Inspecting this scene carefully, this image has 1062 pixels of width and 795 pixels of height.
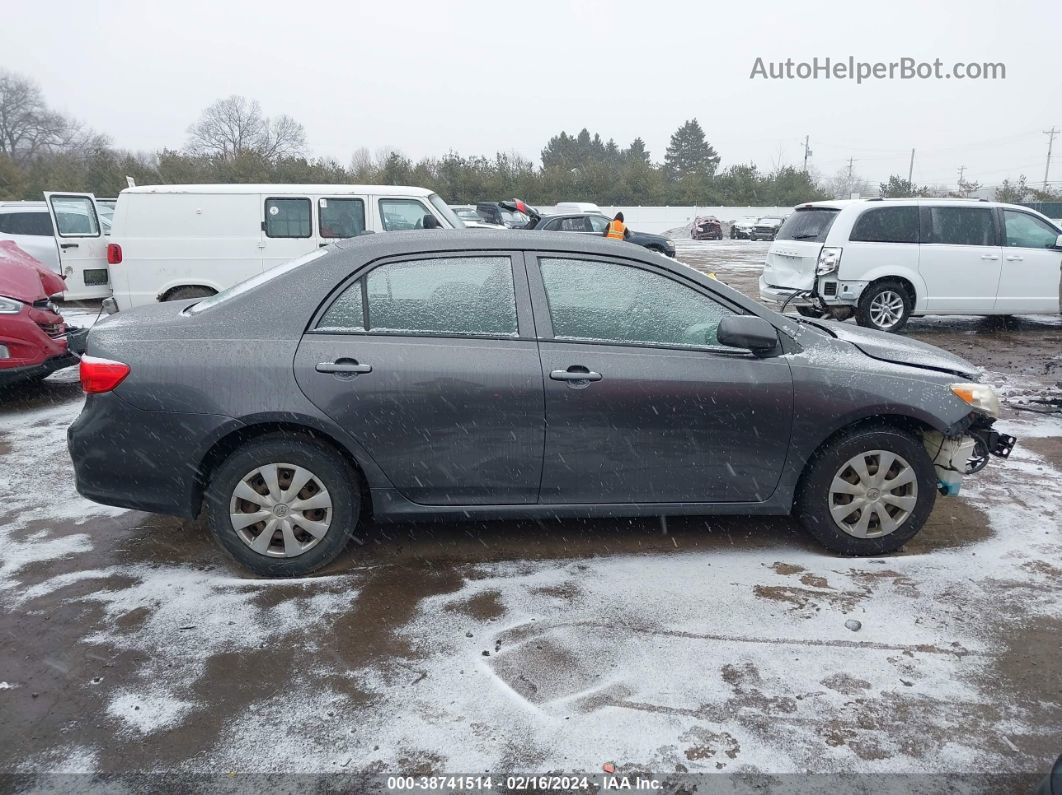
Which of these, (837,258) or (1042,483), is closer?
(1042,483)

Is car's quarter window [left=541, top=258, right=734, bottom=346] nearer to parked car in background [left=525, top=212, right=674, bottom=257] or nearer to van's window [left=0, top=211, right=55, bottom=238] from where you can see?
van's window [left=0, top=211, right=55, bottom=238]

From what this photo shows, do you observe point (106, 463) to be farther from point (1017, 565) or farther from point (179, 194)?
point (179, 194)

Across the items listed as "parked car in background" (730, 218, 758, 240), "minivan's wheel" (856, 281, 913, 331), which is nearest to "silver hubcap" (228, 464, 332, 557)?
"minivan's wheel" (856, 281, 913, 331)

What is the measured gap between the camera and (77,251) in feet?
31.4

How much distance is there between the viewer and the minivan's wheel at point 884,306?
32.6 ft

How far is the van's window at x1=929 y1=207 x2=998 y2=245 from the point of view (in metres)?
10.0

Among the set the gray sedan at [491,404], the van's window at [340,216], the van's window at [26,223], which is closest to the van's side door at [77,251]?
the van's window at [340,216]

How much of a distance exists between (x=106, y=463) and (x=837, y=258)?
8824 mm

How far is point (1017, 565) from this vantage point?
3.85 m

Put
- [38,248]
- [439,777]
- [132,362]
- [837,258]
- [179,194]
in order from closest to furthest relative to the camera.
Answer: [439,777], [132,362], [179,194], [837,258], [38,248]

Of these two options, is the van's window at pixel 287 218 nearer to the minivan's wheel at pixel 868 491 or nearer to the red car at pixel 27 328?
the red car at pixel 27 328

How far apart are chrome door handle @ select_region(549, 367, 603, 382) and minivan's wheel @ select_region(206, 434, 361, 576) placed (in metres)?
1.09

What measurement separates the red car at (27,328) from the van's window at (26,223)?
7.00 m

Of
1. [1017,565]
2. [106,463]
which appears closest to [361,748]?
[106,463]
